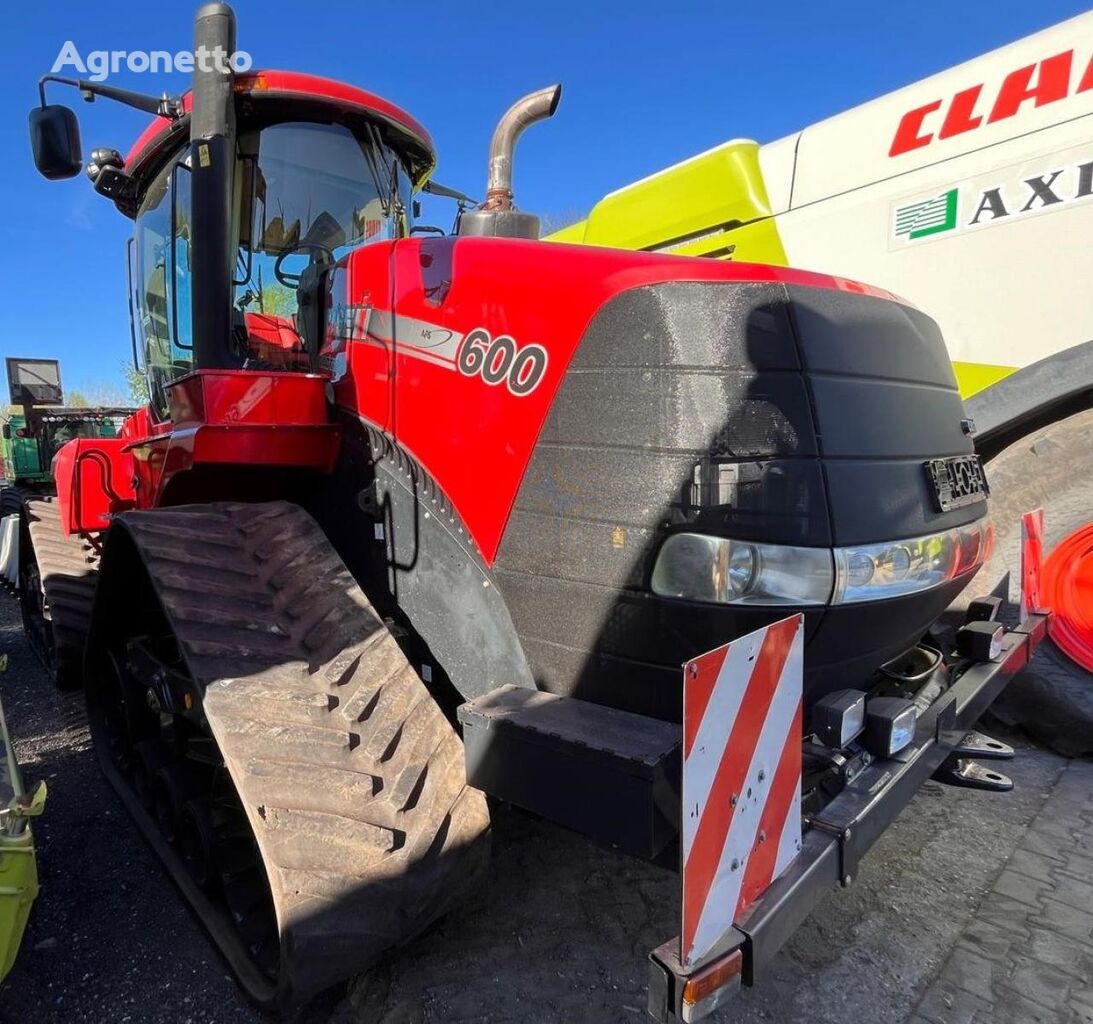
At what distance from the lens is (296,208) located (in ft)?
9.62

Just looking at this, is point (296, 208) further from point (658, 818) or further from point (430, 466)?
point (658, 818)

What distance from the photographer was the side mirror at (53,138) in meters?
2.88

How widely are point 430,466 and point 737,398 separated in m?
0.85

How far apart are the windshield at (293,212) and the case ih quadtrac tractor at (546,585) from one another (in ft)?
1.09

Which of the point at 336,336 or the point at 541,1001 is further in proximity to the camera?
the point at 336,336

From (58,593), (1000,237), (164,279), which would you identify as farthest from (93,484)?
(1000,237)

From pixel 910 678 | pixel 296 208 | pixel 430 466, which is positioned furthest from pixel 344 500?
pixel 910 678

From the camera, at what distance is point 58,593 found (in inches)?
153

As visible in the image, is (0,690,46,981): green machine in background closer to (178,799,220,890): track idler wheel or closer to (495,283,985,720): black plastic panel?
(178,799,220,890): track idler wheel

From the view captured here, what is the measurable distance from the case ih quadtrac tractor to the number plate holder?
0.01 m

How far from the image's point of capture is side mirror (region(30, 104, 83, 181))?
2879 mm

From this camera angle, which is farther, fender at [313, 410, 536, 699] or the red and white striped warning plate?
fender at [313, 410, 536, 699]

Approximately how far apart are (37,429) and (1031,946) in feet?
47.7

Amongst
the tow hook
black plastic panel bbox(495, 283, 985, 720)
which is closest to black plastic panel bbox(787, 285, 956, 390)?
black plastic panel bbox(495, 283, 985, 720)
